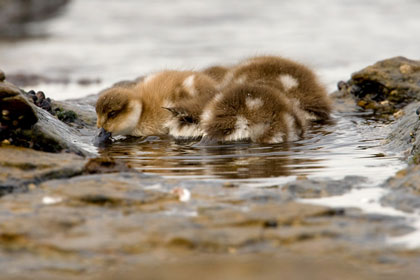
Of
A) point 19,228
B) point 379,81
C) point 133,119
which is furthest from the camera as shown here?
point 379,81

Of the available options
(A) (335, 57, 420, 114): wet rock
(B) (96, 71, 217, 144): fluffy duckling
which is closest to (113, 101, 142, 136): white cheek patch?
(B) (96, 71, 217, 144): fluffy duckling

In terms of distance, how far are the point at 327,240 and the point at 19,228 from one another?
1.16 metres

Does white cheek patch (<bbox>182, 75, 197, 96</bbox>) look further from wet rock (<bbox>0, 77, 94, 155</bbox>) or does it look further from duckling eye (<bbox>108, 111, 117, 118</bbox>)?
wet rock (<bbox>0, 77, 94, 155</bbox>)

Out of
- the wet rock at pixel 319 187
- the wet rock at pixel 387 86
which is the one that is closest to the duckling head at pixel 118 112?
the wet rock at pixel 387 86

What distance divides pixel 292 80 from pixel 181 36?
8.64 meters

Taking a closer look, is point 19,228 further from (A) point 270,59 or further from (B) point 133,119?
(A) point 270,59

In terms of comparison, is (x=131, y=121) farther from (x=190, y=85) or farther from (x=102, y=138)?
(x=190, y=85)

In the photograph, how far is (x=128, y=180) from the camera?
3246 millimetres

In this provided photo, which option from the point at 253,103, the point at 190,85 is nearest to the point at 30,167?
the point at 253,103

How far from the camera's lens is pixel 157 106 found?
5621 mm

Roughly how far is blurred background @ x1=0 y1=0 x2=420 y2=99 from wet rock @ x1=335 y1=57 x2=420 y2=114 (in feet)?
2.64

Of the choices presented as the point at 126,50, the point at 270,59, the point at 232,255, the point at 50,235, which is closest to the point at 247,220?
the point at 232,255

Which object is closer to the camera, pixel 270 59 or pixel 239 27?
pixel 270 59

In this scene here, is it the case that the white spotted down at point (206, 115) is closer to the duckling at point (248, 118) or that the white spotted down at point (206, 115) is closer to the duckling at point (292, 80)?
the duckling at point (248, 118)
